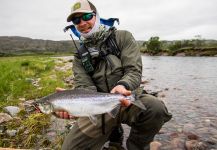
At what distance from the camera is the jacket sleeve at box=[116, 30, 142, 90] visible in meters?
4.19

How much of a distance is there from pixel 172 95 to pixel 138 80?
24.1 feet

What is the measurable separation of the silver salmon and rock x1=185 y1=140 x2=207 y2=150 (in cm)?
210

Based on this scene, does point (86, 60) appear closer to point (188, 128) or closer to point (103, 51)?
point (103, 51)

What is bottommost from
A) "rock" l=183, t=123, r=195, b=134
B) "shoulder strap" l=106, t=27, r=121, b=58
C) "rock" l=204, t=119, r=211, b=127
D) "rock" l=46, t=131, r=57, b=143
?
"rock" l=204, t=119, r=211, b=127

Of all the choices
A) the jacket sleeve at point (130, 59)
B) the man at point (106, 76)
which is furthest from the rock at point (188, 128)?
the jacket sleeve at point (130, 59)

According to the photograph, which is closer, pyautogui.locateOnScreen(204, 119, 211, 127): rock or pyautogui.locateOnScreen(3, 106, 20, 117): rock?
pyautogui.locateOnScreen(3, 106, 20, 117): rock

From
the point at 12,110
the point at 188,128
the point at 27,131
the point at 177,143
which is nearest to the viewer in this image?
the point at 177,143

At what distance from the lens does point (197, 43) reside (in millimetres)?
101188

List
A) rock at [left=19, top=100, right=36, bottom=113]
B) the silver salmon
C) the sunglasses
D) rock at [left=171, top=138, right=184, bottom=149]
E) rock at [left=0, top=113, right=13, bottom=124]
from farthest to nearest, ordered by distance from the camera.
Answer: rock at [left=19, top=100, right=36, bottom=113] → rock at [left=0, top=113, right=13, bottom=124] → rock at [left=171, top=138, right=184, bottom=149] → the sunglasses → the silver salmon

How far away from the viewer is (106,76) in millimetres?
4477

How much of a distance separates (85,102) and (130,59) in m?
1.23

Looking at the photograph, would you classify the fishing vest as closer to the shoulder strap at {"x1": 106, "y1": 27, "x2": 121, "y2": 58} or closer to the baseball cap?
the shoulder strap at {"x1": 106, "y1": 27, "x2": 121, "y2": 58}

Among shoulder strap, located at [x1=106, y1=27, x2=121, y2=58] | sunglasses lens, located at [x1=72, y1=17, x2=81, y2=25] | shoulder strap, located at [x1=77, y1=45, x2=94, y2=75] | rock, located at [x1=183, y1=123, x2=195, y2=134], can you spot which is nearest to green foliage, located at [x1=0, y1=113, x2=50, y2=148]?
shoulder strap, located at [x1=77, y1=45, x2=94, y2=75]

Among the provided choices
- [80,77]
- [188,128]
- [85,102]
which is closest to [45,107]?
[85,102]
